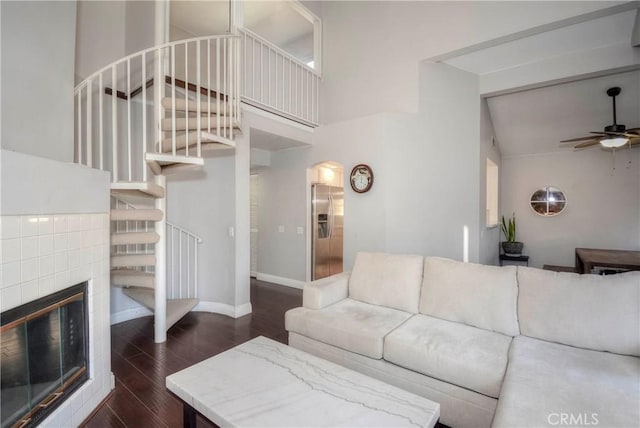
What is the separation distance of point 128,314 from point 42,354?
7.03ft

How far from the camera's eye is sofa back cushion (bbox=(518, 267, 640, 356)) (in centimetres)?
168

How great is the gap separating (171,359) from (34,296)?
4.59 ft

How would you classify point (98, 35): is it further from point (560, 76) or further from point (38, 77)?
point (560, 76)

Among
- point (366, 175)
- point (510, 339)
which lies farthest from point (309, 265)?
point (510, 339)

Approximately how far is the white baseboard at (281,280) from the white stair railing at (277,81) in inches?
104

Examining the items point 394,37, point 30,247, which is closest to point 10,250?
point 30,247

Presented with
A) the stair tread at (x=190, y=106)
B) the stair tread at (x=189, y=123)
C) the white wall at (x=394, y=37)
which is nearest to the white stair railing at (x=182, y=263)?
the stair tread at (x=189, y=123)

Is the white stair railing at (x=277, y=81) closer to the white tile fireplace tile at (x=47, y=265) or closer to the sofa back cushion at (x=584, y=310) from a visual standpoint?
the white tile fireplace tile at (x=47, y=265)

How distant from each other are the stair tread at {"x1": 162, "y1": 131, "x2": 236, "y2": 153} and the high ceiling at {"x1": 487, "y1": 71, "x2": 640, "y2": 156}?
466 cm

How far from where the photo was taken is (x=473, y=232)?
14.8ft

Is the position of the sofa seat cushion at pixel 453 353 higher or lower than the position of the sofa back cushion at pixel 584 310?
lower

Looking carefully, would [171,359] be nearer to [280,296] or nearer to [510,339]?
[280,296]

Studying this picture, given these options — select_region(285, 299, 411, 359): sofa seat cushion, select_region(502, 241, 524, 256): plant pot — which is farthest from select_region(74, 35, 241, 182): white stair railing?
select_region(502, 241, 524, 256): plant pot

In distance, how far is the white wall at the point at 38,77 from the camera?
7.02ft
